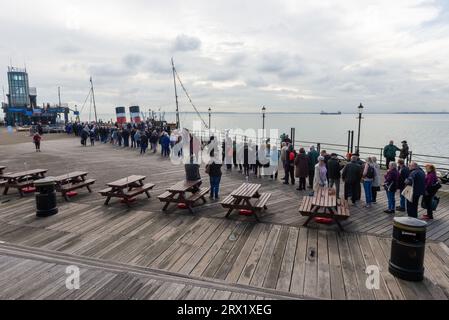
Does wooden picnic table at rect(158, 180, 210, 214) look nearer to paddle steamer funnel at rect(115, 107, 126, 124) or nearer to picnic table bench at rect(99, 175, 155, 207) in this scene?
picnic table bench at rect(99, 175, 155, 207)

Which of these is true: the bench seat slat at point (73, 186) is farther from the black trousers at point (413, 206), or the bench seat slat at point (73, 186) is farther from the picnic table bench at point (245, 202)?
the black trousers at point (413, 206)

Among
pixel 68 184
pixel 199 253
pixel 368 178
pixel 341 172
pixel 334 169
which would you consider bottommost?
pixel 199 253

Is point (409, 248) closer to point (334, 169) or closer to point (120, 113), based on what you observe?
point (334, 169)

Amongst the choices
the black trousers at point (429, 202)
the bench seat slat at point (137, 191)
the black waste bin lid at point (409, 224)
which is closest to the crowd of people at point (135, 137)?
the bench seat slat at point (137, 191)

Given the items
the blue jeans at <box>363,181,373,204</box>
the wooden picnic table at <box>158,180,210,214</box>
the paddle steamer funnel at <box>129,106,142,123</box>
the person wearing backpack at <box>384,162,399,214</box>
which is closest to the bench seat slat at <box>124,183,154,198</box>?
the wooden picnic table at <box>158,180,210,214</box>

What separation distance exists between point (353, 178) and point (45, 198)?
8298mm

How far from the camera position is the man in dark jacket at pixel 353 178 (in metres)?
8.71

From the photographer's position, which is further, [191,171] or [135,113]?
[135,113]

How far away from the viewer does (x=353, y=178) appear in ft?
28.7

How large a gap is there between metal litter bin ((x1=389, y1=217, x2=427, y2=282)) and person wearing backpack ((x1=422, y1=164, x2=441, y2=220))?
3341mm

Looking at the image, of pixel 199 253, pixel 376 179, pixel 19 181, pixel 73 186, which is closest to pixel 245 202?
pixel 199 253
